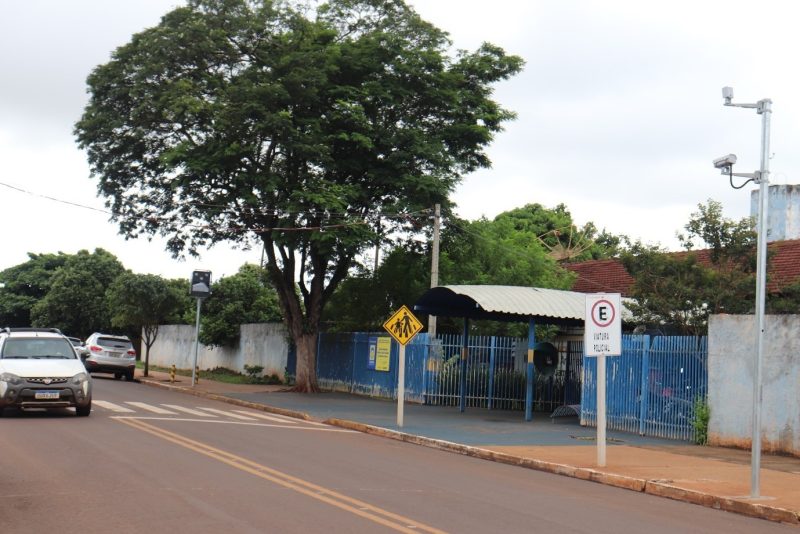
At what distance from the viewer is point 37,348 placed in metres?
18.8

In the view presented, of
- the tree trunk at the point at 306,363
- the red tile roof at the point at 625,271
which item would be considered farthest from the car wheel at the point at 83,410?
the tree trunk at the point at 306,363

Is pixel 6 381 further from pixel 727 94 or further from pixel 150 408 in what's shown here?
pixel 727 94

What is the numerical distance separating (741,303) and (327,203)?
11324 mm

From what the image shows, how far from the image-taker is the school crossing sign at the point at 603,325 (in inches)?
554

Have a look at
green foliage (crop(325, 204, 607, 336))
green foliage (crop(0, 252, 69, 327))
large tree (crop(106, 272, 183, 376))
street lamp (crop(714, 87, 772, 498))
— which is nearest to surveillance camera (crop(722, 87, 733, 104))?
street lamp (crop(714, 87, 772, 498))

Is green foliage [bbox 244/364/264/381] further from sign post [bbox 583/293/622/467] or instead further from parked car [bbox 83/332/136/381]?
sign post [bbox 583/293/622/467]

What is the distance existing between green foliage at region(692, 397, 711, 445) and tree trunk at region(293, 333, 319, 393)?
51.8 ft

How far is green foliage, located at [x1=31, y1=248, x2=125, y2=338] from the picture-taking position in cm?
5597

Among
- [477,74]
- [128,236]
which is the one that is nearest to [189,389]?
[128,236]

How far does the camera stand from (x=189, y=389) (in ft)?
102

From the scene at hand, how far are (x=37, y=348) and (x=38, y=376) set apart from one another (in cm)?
151

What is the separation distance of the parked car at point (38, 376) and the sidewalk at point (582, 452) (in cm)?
586

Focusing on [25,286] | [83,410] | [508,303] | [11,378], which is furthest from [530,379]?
[25,286]

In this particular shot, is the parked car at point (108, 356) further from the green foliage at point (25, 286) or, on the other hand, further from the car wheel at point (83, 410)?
the green foliage at point (25, 286)
